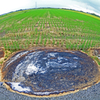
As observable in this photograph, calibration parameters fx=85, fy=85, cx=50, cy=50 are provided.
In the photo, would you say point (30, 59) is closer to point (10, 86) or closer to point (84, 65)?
point (10, 86)

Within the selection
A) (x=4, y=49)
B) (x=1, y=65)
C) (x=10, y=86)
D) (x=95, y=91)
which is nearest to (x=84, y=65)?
(x=95, y=91)

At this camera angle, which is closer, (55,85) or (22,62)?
(55,85)

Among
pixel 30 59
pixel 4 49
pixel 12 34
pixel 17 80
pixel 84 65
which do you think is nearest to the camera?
pixel 17 80

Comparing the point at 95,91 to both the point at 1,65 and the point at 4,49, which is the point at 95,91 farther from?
the point at 4,49

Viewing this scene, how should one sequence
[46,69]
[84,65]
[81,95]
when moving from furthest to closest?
1. [84,65]
2. [46,69]
3. [81,95]

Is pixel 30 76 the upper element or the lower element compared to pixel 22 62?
lower

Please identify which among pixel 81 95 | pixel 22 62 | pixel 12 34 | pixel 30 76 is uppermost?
pixel 12 34
